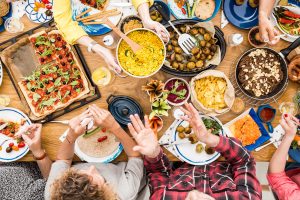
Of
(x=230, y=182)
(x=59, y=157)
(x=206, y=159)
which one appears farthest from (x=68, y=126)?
(x=230, y=182)

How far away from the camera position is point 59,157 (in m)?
2.31

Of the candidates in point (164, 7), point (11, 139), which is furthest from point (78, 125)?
point (164, 7)

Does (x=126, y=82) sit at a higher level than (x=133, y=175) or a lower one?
higher

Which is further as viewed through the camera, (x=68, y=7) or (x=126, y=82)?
(x=126, y=82)

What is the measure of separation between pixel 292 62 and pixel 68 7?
5.37 feet

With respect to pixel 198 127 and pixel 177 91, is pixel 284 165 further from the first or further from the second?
pixel 177 91

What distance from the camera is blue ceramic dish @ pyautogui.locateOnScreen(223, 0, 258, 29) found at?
2406 millimetres

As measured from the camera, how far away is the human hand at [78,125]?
7.23 feet

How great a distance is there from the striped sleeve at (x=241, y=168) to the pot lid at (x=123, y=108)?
0.65 meters

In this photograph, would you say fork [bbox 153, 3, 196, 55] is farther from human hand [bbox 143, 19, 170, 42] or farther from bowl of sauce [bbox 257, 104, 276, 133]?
bowl of sauce [bbox 257, 104, 276, 133]

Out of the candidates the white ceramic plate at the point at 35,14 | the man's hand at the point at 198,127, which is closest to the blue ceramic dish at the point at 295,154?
the man's hand at the point at 198,127

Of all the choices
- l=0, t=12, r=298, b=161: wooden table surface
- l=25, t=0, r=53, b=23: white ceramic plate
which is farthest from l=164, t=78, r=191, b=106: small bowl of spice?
l=25, t=0, r=53, b=23: white ceramic plate

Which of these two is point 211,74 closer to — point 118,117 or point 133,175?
point 118,117

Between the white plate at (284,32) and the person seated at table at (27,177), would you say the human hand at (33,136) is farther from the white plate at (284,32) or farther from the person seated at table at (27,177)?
the white plate at (284,32)
